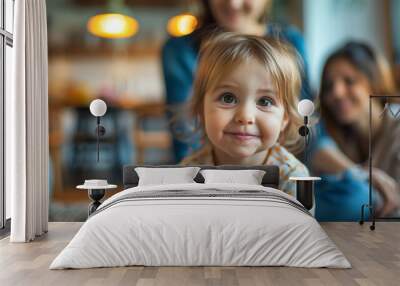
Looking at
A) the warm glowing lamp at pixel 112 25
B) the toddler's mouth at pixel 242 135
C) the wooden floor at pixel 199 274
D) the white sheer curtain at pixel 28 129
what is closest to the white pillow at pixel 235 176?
the toddler's mouth at pixel 242 135

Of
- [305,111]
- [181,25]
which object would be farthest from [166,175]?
[181,25]

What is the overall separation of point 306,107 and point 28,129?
3.29 metres

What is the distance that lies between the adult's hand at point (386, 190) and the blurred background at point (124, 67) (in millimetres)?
1299

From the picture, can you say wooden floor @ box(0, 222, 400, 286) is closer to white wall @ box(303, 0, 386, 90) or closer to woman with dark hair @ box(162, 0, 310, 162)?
woman with dark hair @ box(162, 0, 310, 162)

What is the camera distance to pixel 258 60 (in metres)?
7.45

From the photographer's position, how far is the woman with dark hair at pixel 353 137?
293 inches

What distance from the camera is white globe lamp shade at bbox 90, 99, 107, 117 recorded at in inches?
280

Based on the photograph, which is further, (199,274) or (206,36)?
(206,36)

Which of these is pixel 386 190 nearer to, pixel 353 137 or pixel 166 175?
pixel 353 137

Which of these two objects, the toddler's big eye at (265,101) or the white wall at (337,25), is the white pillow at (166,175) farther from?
the white wall at (337,25)

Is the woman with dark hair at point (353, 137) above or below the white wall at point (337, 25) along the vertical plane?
below

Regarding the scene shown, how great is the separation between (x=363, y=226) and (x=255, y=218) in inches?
119

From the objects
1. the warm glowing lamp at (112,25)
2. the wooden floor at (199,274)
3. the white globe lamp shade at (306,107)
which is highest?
the warm glowing lamp at (112,25)

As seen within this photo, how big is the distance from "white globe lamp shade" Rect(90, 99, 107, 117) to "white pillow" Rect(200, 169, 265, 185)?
153 cm
